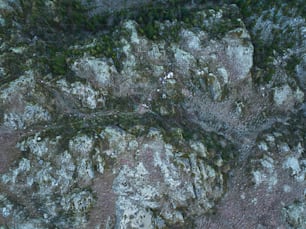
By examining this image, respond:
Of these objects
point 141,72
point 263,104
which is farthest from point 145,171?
point 263,104

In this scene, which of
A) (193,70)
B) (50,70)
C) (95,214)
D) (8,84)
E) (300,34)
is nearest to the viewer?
(95,214)

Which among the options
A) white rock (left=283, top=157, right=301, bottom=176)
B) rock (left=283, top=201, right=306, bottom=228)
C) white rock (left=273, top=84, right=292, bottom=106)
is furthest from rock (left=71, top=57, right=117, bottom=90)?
rock (left=283, top=201, right=306, bottom=228)

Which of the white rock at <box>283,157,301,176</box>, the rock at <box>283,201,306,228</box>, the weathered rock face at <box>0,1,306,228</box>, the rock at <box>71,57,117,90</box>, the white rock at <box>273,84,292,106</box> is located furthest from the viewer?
the white rock at <box>273,84,292,106</box>

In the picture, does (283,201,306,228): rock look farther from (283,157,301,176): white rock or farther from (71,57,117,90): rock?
(71,57,117,90): rock

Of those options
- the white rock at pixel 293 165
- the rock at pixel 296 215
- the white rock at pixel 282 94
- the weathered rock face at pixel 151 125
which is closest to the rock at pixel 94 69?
the weathered rock face at pixel 151 125

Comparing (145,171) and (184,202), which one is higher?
(145,171)

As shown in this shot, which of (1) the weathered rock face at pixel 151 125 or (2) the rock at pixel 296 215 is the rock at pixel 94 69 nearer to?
(1) the weathered rock face at pixel 151 125

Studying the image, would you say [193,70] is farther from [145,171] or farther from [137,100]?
[145,171]

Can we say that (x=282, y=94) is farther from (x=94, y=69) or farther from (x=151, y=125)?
(x=94, y=69)
